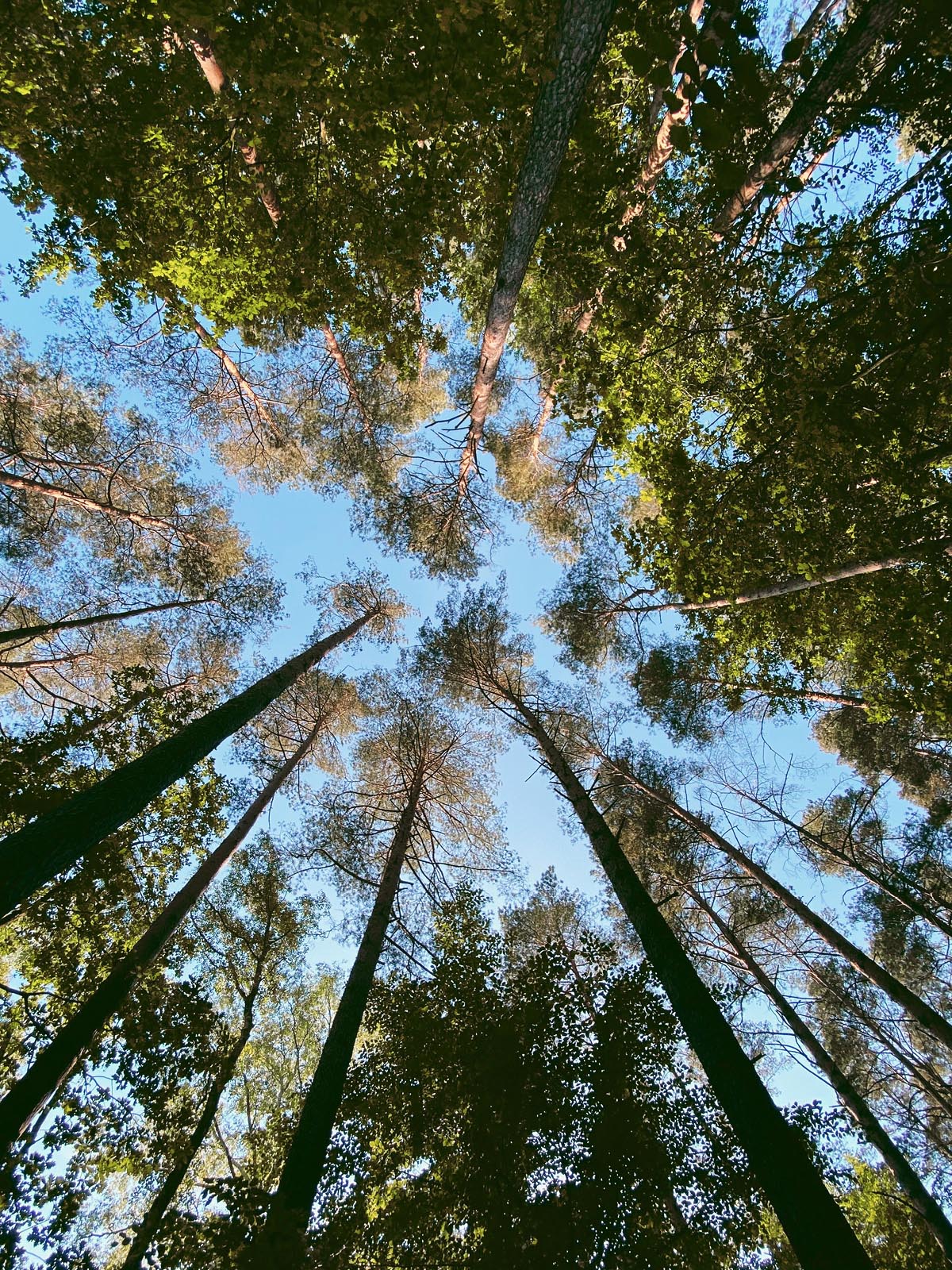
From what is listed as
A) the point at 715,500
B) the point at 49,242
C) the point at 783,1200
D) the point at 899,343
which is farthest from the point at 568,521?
the point at 783,1200

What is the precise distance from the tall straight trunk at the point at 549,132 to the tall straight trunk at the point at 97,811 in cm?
632

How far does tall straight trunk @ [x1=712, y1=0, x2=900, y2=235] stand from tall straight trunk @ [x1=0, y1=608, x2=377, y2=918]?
8691mm

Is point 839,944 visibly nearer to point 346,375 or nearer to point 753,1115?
point 753,1115

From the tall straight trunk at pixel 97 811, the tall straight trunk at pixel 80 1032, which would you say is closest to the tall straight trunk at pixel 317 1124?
the tall straight trunk at pixel 80 1032

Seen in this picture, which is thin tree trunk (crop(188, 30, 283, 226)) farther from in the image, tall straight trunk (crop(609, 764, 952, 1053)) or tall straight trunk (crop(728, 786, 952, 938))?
tall straight trunk (crop(728, 786, 952, 938))

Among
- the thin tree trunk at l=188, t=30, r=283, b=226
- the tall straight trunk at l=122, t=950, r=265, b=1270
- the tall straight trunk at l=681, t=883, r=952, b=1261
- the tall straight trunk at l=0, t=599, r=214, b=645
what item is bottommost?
the tall straight trunk at l=122, t=950, r=265, b=1270

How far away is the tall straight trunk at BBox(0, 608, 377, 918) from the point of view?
353 cm

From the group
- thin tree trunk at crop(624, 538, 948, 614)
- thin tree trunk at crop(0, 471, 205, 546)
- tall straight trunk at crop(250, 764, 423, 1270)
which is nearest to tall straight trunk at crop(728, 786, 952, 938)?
thin tree trunk at crop(624, 538, 948, 614)

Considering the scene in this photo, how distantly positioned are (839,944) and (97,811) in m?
11.0

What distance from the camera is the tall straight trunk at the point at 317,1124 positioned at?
144 inches

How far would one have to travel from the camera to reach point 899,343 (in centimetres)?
472

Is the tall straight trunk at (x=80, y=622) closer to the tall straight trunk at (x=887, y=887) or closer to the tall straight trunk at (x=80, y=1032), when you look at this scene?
the tall straight trunk at (x=80, y=1032)

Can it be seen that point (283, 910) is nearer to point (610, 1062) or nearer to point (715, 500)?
point (610, 1062)

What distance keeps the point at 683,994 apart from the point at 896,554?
5.26m
